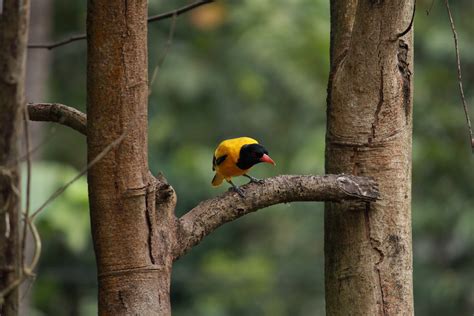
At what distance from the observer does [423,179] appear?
11789 millimetres

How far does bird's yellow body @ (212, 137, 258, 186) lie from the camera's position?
4648 millimetres

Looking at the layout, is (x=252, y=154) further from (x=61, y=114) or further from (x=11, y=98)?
(x=11, y=98)

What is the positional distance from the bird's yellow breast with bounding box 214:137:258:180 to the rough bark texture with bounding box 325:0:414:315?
1.16 m

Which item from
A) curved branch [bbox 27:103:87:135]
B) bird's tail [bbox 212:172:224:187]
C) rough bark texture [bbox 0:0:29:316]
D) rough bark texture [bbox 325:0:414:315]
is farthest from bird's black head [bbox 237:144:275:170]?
rough bark texture [bbox 0:0:29:316]

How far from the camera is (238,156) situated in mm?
4641

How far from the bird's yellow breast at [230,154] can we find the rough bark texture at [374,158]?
1.16 metres

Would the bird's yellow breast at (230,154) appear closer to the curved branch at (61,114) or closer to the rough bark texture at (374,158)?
the rough bark texture at (374,158)

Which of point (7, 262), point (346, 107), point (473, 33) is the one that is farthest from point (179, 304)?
point (7, 262)

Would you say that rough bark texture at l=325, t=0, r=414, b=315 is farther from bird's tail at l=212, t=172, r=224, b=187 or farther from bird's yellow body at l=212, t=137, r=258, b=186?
bird's tail at l=212, t=172, r=224, b=187

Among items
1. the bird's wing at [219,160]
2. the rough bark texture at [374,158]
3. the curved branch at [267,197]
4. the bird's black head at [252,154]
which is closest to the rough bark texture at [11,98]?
the curved branch at [267,197]

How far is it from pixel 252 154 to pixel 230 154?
0.16 metres

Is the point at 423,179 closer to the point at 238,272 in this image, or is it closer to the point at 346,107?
the point at 238,272

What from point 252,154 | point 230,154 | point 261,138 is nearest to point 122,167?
point 252,154

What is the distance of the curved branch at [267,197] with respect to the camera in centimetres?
308
